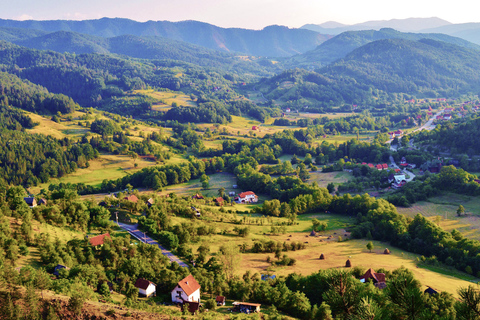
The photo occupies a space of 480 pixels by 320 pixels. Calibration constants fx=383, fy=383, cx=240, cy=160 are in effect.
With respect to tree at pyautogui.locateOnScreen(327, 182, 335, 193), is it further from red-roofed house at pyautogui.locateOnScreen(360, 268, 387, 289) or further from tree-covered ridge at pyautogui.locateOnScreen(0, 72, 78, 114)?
tree-covered ridge at pyautogui.locateOnScreen(0, 72, 78, 114)

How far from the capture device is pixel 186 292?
30.2 metres

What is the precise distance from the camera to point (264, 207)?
64750 millimetres

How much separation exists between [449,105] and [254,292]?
17898 centimetres

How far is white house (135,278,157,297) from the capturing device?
31438 millimetres

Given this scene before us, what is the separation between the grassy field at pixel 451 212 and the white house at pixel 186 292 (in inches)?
1596

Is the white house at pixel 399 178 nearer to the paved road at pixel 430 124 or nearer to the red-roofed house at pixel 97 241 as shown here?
the red-roofed house at pixel 97 241

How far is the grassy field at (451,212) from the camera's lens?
182 ft

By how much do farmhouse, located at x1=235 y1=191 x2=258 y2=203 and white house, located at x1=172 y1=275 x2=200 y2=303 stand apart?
141ft

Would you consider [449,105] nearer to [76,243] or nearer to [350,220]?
[350,220]

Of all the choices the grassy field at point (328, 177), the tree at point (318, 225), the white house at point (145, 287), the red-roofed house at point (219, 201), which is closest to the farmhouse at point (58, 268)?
the white house at point (145, 287)

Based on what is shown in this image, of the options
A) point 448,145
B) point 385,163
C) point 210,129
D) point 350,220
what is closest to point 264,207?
point 350,220

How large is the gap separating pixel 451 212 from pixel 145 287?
51931mm

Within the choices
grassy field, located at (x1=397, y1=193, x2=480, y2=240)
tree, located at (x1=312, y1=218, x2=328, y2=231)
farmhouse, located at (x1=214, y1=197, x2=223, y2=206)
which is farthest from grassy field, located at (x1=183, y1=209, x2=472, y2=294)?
grassy field, located at (x1=397, y1=193, x2=480, y2=240)

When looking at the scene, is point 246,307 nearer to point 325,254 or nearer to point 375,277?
point 375,277
